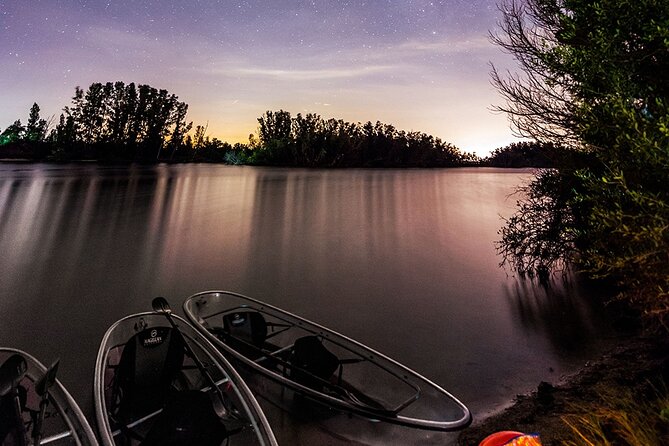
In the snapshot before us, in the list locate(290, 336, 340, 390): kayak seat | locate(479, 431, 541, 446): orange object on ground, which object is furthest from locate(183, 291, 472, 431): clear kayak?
locate(479, 431, 541, 446): orange object on ground

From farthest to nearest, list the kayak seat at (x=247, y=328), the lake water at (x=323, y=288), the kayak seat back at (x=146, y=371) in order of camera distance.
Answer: the lake water at (x=323, y=288)
the kayak seat at (x=247, y=328)
the kayak seat back at (x=146, y=371)

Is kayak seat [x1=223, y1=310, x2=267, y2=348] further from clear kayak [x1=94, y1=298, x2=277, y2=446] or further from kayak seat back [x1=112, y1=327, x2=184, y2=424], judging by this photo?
kayak seat back [x1=112, y1=327, x2=184, y2=424]

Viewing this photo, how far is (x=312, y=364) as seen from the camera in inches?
278

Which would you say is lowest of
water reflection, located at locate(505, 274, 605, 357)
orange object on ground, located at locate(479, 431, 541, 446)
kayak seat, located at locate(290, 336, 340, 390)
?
water reflection, located at locate(505, 274, 605, 357)

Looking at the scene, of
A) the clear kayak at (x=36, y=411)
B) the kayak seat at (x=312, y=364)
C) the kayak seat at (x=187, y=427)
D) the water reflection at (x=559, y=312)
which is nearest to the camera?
the kayak seat at (x=187, y=427)

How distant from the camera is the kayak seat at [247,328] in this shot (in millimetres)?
8414

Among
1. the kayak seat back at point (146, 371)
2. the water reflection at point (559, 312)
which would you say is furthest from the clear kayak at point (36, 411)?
the water reflection at point (559, 312)

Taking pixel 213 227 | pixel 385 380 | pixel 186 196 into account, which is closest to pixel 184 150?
pixel 186 196

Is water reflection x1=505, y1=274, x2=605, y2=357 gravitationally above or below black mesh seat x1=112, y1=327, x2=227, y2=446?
below

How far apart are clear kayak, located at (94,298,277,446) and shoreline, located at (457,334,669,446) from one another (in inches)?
145

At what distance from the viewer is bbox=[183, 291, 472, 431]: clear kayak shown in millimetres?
6297

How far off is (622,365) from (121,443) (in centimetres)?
1011

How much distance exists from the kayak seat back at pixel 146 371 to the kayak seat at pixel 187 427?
118cm

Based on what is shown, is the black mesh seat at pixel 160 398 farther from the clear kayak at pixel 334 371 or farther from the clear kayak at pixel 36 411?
the clear kayak at pixel 334 371
